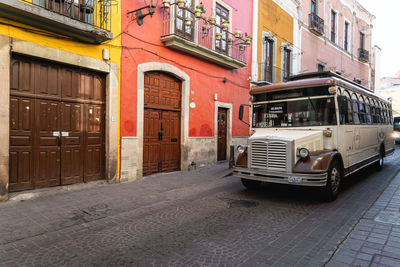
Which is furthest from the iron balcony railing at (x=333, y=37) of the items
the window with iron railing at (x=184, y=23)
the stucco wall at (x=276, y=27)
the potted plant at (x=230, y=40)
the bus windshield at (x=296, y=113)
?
the bus windshield at (x=296, y=113)

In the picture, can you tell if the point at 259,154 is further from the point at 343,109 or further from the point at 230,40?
the point at 230,40

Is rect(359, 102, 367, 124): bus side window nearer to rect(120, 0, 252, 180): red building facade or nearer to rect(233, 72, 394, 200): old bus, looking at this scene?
rect(233, 72, 394, 200): old bus

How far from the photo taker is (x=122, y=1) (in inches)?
320

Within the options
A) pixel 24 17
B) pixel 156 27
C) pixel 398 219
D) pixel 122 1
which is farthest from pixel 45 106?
pixel 398 219

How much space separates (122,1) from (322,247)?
321 inches

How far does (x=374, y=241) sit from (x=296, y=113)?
11.8ft

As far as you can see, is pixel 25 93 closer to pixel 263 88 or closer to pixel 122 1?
pixel 122 1

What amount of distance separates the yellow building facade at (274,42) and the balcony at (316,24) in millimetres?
2369

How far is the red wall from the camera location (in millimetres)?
8312

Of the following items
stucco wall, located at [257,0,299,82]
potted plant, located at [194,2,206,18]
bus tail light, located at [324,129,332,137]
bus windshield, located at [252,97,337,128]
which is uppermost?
stucco wall, located at [257,0,299,82]

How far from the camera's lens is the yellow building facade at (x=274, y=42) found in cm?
1482

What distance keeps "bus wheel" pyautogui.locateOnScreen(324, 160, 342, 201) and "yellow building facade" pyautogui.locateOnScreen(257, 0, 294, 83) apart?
30.5 feet

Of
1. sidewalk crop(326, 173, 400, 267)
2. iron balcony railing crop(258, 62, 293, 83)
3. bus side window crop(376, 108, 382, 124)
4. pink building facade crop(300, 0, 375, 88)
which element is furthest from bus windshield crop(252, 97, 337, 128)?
pink building facade crop(300, 0, 375, 88)

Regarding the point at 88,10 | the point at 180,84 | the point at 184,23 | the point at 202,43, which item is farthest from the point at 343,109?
the point at 88,10
